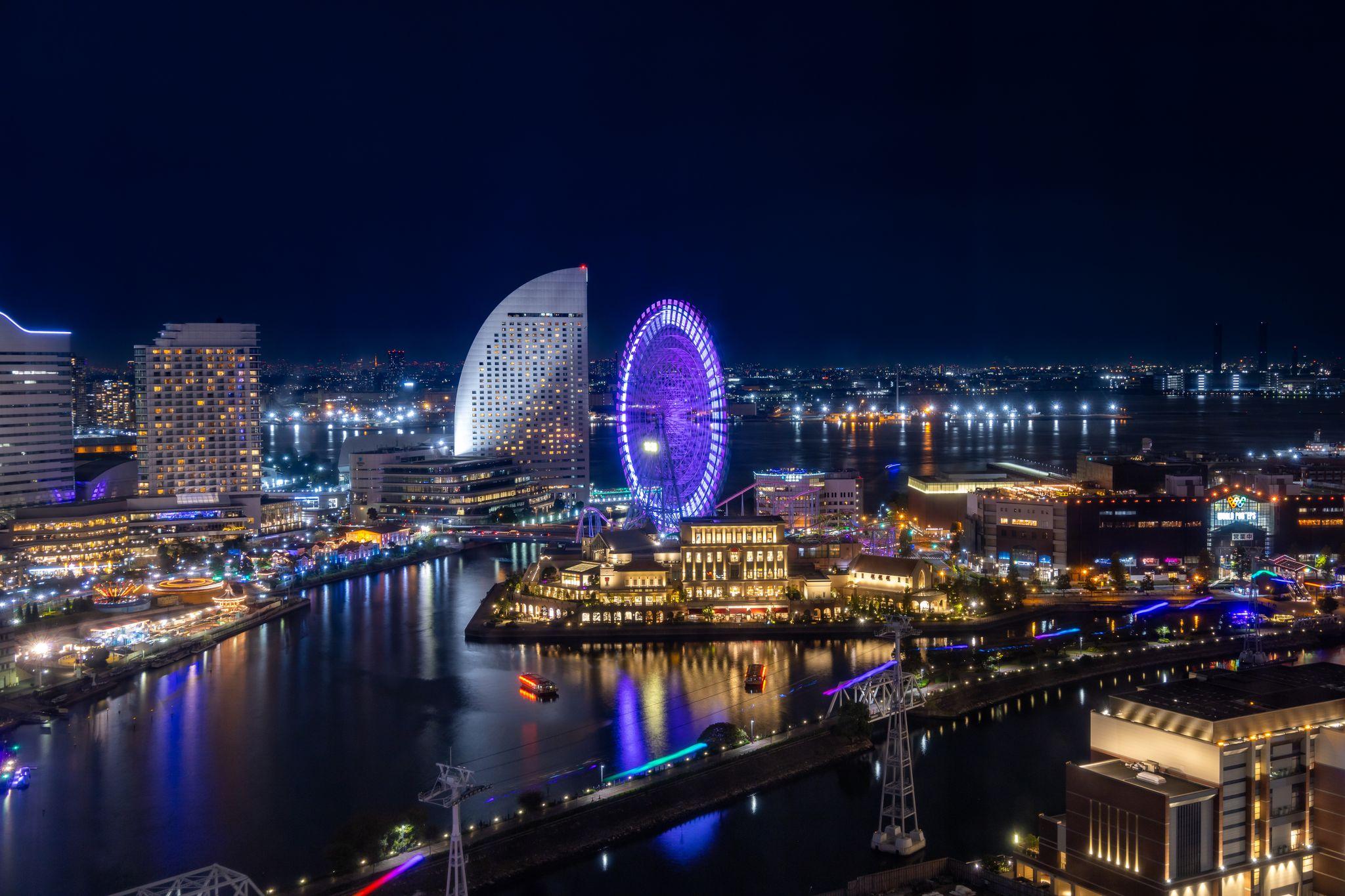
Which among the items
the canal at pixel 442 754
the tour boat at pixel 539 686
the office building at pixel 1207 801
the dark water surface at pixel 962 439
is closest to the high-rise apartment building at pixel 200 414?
the canal at pixel 442 754

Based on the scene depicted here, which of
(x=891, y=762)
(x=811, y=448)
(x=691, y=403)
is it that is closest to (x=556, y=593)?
(x=691, y=403)

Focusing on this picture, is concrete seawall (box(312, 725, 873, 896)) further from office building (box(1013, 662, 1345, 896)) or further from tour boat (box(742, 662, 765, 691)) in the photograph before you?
office building (box(1013, 662, 1345, 896))

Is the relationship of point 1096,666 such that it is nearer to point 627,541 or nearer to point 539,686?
point 539,686

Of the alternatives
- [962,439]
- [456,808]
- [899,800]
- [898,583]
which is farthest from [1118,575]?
[962,439]

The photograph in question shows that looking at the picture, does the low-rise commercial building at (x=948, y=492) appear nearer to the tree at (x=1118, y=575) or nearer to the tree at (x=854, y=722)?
the tree at (x=1118, y=575)

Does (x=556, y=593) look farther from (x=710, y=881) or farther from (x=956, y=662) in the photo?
(x=710, y=881)
